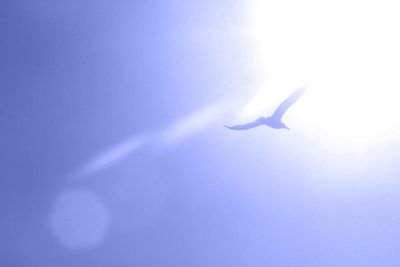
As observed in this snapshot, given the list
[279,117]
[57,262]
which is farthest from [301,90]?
[57,262]

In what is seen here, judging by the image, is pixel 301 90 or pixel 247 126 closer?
pixel 301 90

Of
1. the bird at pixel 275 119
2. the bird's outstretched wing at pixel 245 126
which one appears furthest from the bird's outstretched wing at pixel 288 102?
the bird's outstretched wing at pixel 245 126

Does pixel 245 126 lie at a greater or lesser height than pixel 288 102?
greater

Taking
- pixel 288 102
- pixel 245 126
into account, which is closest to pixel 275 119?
pixel 245 126

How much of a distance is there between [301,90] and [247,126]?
142cm

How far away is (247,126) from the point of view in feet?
26.4

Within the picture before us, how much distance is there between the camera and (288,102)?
24.5ft

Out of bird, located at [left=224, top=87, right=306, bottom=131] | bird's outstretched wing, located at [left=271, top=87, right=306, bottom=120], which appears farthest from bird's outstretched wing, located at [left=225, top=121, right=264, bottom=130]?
bird's outstretched wing, located at [left=271, top=87, right=306, bottom=120]

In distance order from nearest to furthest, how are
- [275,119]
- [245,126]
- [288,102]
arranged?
[288,102] → [245,126] → [275,119]

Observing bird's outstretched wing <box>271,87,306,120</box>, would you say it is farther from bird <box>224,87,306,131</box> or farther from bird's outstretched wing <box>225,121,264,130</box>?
bird's outstretched wing <box>225,121,264,130</box>

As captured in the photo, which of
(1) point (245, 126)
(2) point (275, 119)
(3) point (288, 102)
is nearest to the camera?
(3) point (288, 102)

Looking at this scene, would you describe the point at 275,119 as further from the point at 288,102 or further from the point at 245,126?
the point at 288,102

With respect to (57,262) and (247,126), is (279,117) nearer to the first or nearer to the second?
(247,126)

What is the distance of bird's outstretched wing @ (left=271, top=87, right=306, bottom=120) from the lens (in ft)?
22.7
